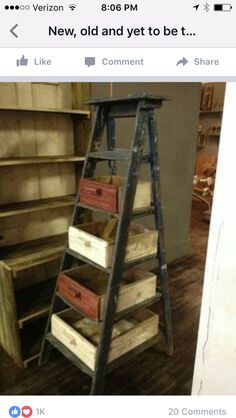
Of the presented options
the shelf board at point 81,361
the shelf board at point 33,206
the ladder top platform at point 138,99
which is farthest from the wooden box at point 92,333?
the ladder top platform at point 138,99

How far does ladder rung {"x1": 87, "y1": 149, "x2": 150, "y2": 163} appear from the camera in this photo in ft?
4.40

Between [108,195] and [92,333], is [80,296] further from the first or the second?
[108,195]

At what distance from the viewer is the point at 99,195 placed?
4.66 feet

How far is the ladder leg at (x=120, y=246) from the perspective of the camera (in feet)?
4.33

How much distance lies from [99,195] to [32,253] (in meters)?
0.65

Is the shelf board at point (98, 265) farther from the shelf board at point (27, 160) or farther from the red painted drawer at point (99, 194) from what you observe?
the shelf board at point (27, 160)

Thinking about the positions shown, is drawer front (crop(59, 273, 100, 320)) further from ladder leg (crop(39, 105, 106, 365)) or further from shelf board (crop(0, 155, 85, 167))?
shelf board (crop(0, 155, 85, 167))

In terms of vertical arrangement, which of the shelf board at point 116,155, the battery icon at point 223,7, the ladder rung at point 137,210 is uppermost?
the battery icon at point 223,7

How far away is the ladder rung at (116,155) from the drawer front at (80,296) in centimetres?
64

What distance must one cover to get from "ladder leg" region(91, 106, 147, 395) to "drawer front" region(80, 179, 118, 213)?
0.06 meters
